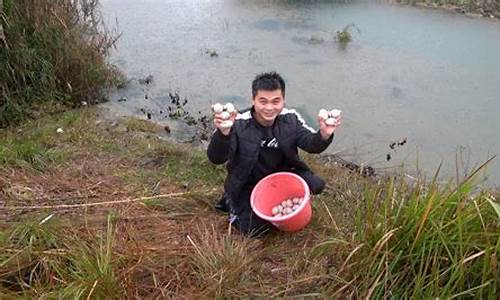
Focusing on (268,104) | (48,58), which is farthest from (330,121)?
(48,58)

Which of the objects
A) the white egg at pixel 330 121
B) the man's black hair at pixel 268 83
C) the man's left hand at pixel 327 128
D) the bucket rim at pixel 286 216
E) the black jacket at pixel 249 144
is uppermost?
the man's black hair at pixel 268 83

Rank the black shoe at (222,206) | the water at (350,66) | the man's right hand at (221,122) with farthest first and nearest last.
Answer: the water at (350,66)
the black shoe at (222,206)
the man's right hand at (221,122)

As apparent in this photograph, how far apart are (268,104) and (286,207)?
0.45 m

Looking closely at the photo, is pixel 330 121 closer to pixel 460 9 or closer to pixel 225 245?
pixel 225 245

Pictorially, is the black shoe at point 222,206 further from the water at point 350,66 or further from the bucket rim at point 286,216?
the water at point 350,66

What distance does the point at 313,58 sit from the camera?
5.25m

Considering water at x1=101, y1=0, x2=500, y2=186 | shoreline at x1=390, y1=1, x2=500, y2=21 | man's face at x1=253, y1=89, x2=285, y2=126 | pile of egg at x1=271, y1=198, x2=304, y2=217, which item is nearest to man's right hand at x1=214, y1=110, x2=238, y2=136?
man's face at x1=253, y1=89, x2=285, y2=126

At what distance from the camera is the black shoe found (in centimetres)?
269

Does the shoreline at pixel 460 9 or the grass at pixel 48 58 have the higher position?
the grass at pixel 48 58

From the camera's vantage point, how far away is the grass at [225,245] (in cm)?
182

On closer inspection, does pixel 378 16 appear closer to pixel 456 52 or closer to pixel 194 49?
pixel 456 52

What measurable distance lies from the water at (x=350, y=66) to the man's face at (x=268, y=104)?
1.44 meters

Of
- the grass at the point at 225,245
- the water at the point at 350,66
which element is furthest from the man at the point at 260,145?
the water at the point at 350,66

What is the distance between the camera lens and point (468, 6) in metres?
6.39
